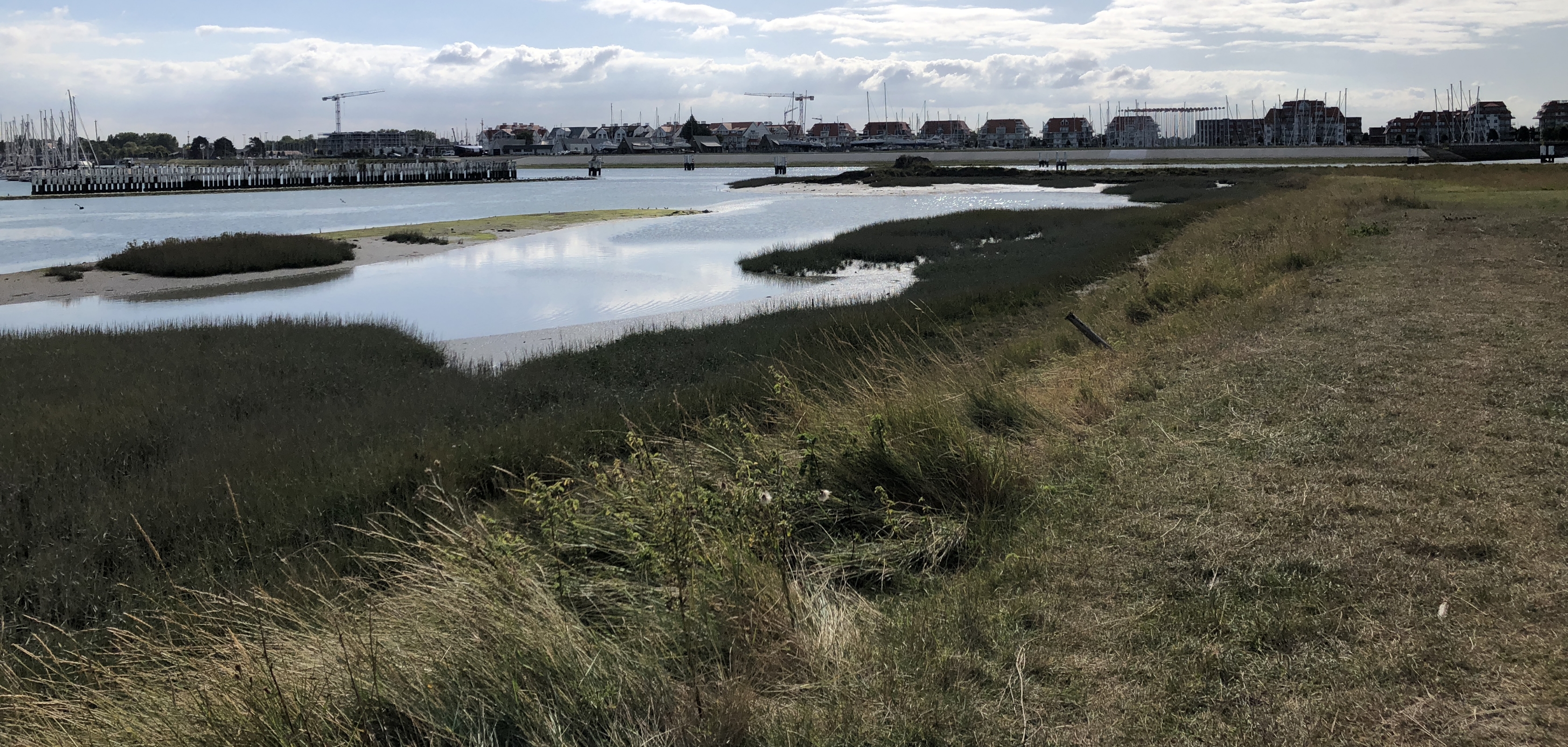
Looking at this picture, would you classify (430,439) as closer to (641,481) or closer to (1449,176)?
(641,481)

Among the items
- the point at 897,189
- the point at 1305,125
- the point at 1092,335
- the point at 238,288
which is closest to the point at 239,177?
the point at 897,189

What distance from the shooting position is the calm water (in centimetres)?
2312

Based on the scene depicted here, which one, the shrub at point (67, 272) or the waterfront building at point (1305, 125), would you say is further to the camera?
the waterfront building at point (1305, 125)

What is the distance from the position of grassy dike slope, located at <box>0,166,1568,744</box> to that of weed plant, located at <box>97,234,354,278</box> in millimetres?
26935

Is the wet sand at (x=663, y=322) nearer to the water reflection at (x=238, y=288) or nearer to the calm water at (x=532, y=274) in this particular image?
the calm water at (x=532, y=274)

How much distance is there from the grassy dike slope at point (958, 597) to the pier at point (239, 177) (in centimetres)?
11509

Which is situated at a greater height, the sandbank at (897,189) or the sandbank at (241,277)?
the sandbank at (897,189)

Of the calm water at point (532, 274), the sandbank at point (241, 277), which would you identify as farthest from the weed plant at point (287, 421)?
the sandbank at point (241, 277)

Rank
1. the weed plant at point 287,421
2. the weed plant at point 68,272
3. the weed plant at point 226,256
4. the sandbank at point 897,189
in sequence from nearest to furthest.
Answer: the weed plant at point 287,421, the weed plant at point 68,272, the weed plant at point 226,256, the sandbank at point 897,189

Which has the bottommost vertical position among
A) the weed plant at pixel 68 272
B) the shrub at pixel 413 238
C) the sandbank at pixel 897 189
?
the weed plant at pixel 68 272

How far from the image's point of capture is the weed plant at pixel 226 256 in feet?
98.9

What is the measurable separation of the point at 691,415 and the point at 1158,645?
6.49 meters

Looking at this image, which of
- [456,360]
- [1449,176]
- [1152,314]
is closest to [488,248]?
[456,360]

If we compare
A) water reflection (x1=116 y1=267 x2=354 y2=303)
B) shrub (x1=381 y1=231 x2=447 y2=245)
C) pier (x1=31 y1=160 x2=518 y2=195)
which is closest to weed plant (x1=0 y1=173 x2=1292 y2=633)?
water reflection (x1=116 y1=267 x2=354 y2=303)
